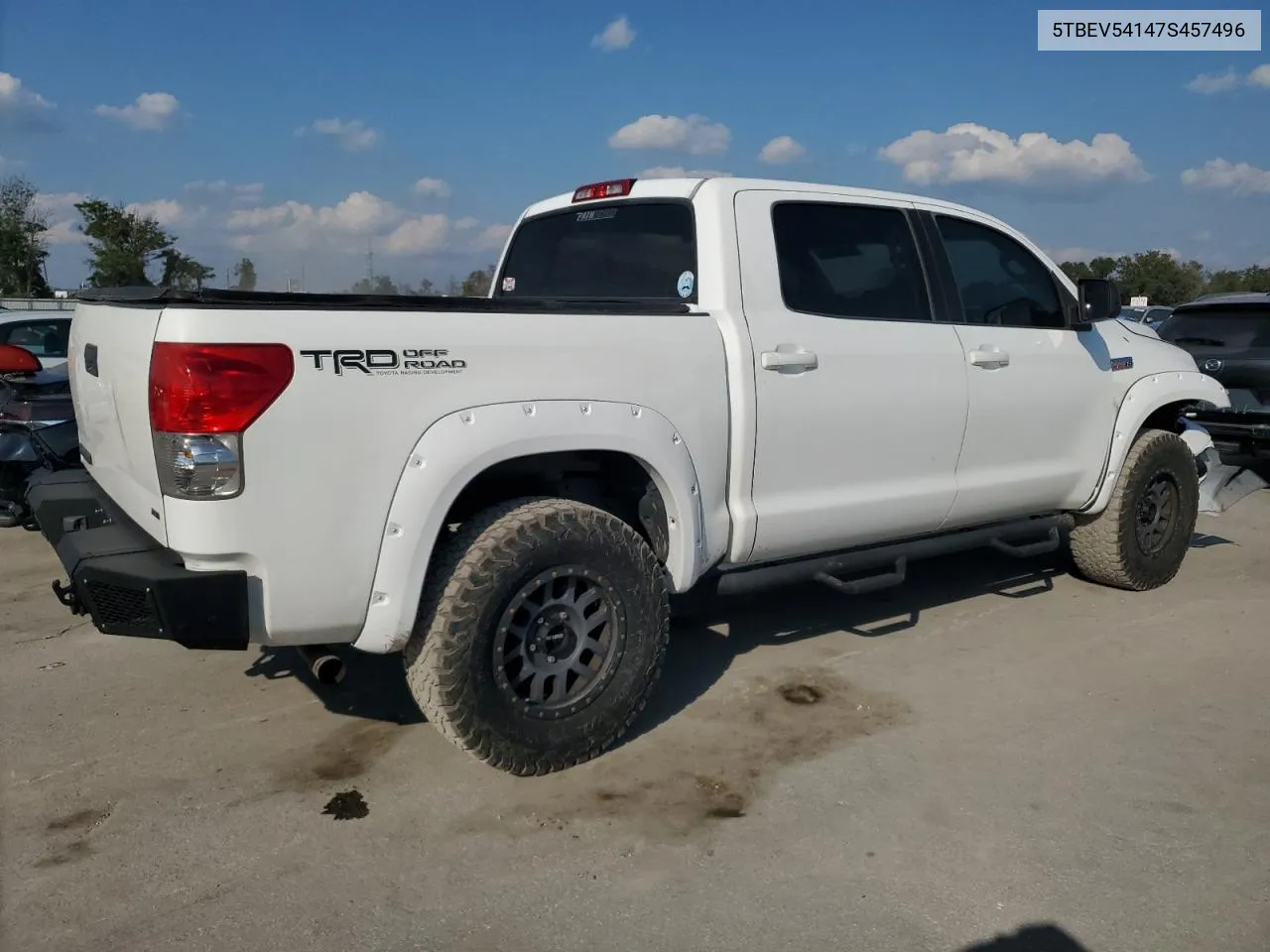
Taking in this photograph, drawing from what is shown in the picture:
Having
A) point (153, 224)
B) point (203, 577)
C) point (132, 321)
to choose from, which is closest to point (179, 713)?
point (203, 577)

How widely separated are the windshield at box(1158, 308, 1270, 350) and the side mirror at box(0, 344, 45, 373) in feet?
30.9

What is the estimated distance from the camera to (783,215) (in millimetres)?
4160

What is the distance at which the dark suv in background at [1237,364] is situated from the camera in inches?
336

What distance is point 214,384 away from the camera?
8.95 feet

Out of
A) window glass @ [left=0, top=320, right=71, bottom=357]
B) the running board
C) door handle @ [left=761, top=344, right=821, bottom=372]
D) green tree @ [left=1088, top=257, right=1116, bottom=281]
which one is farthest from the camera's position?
green tree @ [left=1088, top=257, right=1116, bottom=281]

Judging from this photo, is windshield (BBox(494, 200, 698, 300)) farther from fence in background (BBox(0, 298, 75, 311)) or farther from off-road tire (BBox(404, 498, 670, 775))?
fence in background (BBox(0, 298, 75, 311))

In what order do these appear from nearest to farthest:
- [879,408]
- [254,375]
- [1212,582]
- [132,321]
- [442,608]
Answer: [254,375] → [132,321] → [442,608] → [879,408] → [1212,582]

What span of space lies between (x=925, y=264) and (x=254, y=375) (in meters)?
3.10

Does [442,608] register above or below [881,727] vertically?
above

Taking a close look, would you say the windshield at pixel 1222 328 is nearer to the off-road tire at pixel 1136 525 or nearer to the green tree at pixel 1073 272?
the green tree at pixel 1073 272

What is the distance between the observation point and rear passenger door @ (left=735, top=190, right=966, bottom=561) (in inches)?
155

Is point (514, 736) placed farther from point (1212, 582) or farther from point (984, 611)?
point (1212, 582)

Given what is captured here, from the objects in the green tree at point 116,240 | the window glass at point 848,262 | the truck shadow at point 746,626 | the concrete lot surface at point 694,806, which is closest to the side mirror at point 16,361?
the concrete lot surface at point 694,806

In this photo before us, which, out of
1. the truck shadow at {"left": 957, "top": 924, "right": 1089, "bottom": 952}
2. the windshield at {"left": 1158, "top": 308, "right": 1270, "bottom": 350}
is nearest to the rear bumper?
the windshield at {"left": 1158, "top": 308, "right": 1270, "bottom": 350}
